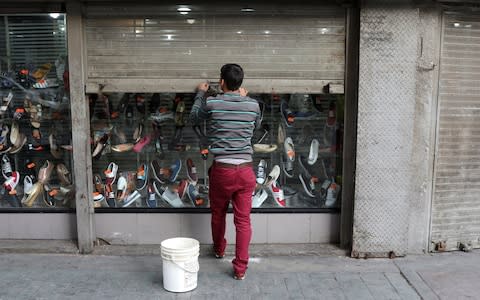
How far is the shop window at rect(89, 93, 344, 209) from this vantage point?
4789mm

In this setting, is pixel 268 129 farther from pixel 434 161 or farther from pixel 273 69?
pixel 434 161

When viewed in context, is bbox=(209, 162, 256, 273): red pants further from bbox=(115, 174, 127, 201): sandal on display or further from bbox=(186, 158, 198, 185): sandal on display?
bbox=(115, 174, 127, 201): sandal on display

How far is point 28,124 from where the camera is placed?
16.0 feet

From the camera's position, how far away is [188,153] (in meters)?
4.89

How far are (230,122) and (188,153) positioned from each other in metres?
1.10

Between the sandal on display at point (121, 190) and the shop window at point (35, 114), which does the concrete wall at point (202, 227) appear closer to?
the sandal on display at point (121, 190)

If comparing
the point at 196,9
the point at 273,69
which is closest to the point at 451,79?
the point at 273,69

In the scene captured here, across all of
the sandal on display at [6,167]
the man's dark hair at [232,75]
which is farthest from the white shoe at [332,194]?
the sandal on display at [6,167]

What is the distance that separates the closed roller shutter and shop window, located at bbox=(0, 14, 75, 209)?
527 millimetres

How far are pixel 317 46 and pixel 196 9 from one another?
1201 mm

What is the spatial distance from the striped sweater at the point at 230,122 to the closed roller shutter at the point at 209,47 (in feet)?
1.75

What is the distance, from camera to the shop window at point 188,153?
4789 mm

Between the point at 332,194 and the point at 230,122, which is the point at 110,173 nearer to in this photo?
the point at 230,122

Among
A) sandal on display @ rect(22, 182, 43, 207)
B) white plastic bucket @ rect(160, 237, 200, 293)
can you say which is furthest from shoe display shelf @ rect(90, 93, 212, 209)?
white plastic bucket @ rect(160, 237, 200, 293)
